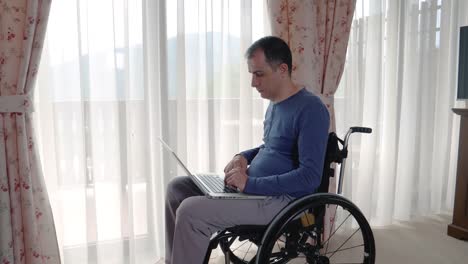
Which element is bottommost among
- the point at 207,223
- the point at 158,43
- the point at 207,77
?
the point at 207,223

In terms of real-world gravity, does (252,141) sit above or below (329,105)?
below

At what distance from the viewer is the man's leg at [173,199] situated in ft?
4.70

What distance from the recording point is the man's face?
130cm

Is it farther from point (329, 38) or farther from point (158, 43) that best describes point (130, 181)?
point (329, 38)

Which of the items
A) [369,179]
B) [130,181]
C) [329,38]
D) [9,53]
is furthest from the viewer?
[369,179]

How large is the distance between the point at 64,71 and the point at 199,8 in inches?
29.0

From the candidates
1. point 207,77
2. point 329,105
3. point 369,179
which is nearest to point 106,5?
point 207,77

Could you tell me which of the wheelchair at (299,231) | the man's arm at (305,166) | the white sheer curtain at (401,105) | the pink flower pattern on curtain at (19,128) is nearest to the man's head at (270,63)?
the man's arm at (305,166)

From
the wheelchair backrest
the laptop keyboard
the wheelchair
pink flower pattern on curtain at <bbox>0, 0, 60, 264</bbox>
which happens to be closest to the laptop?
the laptop keyboard

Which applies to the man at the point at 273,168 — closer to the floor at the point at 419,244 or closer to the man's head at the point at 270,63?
the man's head at the point at 270,63

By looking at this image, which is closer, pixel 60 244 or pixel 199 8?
pixel 60 244

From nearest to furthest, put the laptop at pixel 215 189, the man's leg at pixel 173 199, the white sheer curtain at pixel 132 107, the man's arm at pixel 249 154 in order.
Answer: the laptop at pixel 215 189 → the man's leg at pixel 173 199 → the man's arm at pixel 249 154 → the white sheer curtain at pixel 132 107

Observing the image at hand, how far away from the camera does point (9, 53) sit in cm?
145

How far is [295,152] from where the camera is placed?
1320mm
